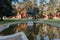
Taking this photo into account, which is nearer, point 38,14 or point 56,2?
point 38,14

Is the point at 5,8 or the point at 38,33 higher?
the point at 5,8

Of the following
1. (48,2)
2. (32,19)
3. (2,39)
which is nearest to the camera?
(2,39)

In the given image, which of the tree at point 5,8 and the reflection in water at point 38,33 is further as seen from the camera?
the tree at point 5,8

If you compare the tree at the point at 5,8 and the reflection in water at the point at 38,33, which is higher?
the tree at the point at 5,8

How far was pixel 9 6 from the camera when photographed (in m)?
13.5

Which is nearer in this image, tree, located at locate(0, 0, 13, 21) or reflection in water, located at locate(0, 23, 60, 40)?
reflection in water, located at locate(0, 23, 60, 40)

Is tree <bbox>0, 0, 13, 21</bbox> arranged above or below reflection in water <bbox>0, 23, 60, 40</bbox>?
above

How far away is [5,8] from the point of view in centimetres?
1309

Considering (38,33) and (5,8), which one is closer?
(38,33)

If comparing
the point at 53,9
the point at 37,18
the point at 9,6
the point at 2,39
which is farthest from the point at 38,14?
the point at 2,39

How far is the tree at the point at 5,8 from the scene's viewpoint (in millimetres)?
12786

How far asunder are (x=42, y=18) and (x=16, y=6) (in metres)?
2.41

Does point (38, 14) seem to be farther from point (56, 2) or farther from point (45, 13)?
point (56, 2)

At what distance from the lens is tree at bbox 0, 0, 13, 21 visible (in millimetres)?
12786
